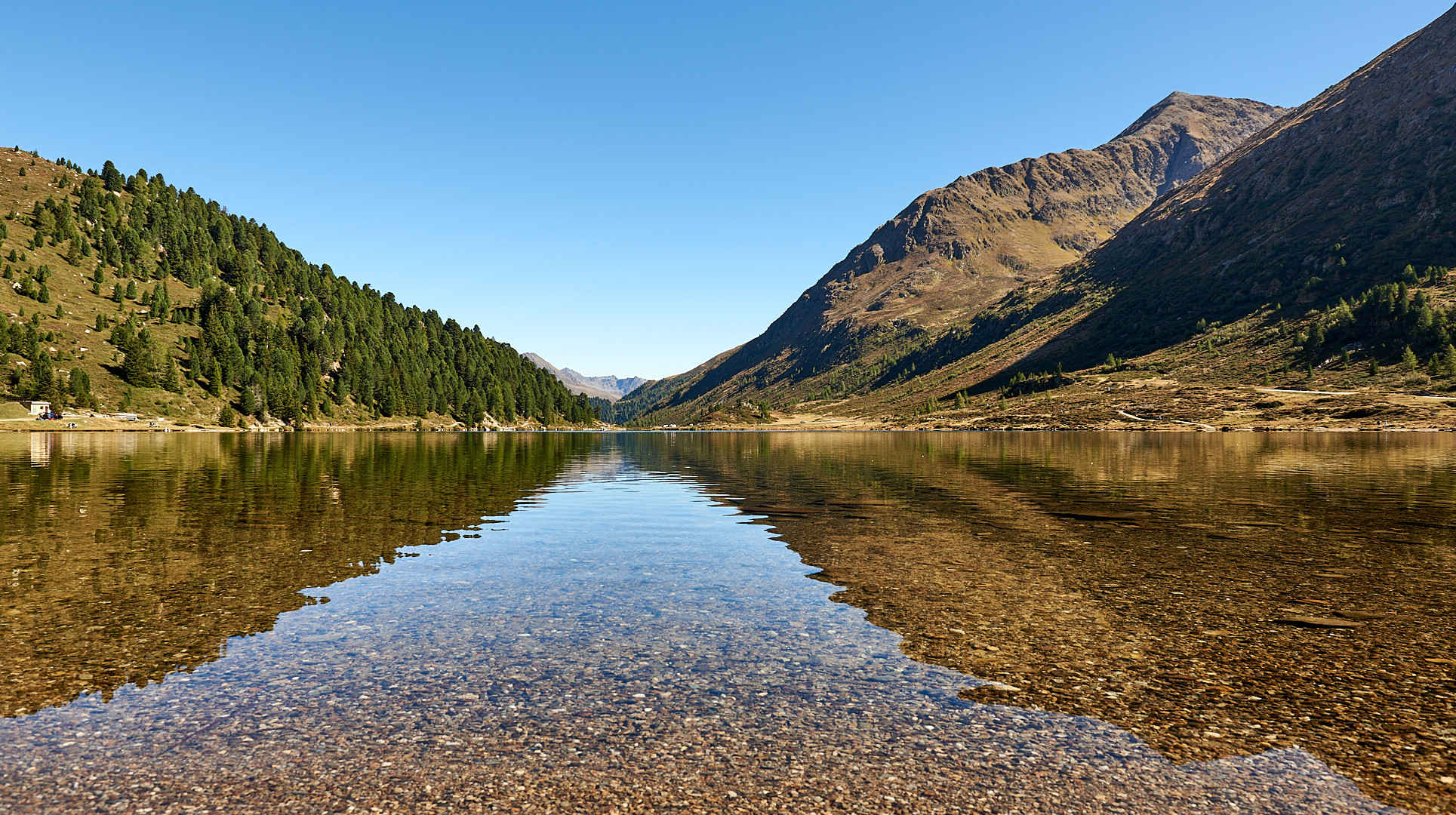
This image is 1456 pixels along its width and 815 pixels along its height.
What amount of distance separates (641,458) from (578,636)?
77240mm

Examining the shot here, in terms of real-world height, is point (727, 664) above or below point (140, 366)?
below

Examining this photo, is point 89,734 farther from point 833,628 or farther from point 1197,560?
point 1197,560

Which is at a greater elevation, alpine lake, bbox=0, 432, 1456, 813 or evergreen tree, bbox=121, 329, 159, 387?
evergreen tree, bbox=121, 329, 159, 387

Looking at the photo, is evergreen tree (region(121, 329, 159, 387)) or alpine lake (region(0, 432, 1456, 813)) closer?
alpine lake (region(0, 432, 1456, 813))

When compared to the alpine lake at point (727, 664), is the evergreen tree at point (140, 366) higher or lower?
Answer: higher

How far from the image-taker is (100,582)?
60.6 feet

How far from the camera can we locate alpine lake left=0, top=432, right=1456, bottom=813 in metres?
8.72

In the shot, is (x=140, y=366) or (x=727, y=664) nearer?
(x=727, y=664)

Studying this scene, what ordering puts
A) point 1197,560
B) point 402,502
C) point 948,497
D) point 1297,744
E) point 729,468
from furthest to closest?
point 729,468 < point 948,497 < point 402,502 < point 1197,560 < point 1297,744

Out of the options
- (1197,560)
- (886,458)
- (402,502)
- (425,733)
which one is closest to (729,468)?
(886,458)

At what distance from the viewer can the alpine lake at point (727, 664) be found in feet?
28.6

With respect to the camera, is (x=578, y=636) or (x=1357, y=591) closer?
(x=578, y=636)

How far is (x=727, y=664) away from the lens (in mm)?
13109

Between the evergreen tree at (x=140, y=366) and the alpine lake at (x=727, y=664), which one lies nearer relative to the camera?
the alpine lake at (x=727, y=664)
